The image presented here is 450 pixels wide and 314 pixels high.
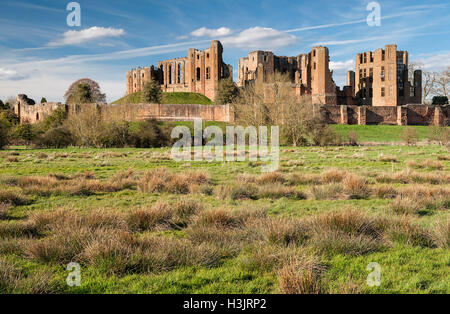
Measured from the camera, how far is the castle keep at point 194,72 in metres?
72.1

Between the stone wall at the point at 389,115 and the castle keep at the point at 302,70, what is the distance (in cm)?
444

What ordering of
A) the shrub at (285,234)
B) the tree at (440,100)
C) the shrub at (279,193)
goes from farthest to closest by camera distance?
the tree at (440,100) → the shrub at (279,193) → the shrub at (285,234)

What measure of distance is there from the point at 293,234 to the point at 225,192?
13.8 feet

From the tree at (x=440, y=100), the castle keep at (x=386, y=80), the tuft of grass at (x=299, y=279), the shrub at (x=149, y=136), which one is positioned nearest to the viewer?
the tuft of grass at (x=299, y=279)

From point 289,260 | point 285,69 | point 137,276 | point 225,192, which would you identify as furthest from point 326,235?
point 285,69

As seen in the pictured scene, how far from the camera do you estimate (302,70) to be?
72.1 m

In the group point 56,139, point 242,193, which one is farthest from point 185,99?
point 242,193

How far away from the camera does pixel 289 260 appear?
4500 millimetres

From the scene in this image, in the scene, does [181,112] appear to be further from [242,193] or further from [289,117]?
[242,193]

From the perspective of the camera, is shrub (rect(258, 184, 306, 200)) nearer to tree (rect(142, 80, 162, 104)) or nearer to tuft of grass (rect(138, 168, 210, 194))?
tuft of grass (rect(138, 168, 210, 194))

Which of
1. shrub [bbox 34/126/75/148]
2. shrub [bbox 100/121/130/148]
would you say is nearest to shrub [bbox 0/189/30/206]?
shrub [bbox 100/121/130/148]

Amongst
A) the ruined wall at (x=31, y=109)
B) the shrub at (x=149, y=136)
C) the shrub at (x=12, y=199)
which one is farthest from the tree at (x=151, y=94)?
the shrub at (x=12, y=199)

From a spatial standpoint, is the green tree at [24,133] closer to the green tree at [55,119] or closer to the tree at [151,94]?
the green tree at [55,119]
